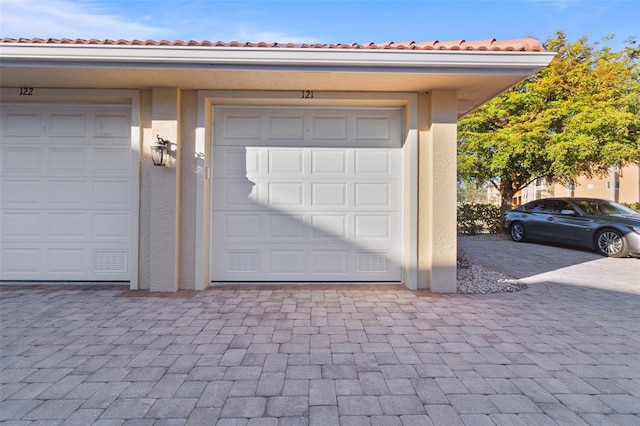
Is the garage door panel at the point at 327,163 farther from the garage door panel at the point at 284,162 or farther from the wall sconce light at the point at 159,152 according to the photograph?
the wall sconce light at the point at 159,152

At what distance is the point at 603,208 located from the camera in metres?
8.17

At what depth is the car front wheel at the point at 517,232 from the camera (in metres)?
9.86

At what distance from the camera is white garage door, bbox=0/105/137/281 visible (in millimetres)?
4941

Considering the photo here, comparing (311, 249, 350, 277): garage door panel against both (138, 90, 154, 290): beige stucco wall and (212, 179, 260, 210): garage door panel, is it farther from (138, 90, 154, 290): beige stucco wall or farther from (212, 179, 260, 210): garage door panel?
(138, 90, 154, 290): beige stucco wall

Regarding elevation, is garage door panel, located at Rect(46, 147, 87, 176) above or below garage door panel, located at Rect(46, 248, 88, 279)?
above

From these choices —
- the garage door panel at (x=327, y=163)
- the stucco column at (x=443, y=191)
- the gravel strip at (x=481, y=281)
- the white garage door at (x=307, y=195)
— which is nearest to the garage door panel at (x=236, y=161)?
the white garage door at (x=307, y=195)

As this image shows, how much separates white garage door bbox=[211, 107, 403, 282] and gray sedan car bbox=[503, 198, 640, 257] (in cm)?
600

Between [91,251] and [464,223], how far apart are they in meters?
11.2

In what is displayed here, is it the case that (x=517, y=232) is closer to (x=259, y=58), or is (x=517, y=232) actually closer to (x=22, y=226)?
(x=259, y=58)

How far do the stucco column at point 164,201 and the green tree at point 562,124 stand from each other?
9223 millimetres

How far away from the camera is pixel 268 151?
5035mm

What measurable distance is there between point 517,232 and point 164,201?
9829 millimetres

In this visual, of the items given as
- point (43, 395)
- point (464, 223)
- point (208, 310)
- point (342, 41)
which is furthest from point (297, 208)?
point (464, 223)

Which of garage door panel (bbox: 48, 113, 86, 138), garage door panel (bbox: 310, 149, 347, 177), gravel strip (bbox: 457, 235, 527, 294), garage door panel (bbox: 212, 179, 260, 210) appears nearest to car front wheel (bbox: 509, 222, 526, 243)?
gravel strip (bbox: 457, 235, 527, 294)
